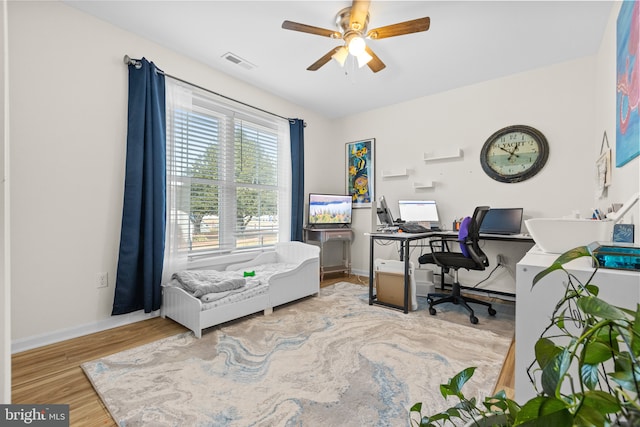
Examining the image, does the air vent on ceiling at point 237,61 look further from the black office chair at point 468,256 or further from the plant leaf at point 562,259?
the plant leaf at point 562,259

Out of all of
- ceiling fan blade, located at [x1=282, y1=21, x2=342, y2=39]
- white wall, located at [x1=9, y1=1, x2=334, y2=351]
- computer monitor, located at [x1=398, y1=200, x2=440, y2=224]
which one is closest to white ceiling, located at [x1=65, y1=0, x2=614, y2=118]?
ceiling fan blade, located at [x1=282, y1=21, x2=342, y2=39]

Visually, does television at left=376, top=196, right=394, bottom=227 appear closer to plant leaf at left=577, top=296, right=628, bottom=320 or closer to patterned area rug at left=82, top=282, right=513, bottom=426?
patterned area rug at left=82, top=282, right=513, bottom=426

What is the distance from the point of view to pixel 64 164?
209 centimetres

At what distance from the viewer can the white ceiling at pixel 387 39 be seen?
2121mm

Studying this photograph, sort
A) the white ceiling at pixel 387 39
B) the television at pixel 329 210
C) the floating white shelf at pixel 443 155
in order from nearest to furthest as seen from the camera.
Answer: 1. the white ceiling at pixel 387 39
2. the floating white shelf at pixel 443 155
3. the television at pixel 329 210

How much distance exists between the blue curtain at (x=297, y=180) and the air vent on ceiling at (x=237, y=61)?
1.00 meters

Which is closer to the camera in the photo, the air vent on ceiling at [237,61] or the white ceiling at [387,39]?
the white ceiling at [387,39]

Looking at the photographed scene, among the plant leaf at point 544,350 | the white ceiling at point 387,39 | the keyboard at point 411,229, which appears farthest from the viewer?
the keyboard at point 411,229

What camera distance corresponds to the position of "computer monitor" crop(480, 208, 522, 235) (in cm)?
294

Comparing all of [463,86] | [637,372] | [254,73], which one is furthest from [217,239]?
[463,86]

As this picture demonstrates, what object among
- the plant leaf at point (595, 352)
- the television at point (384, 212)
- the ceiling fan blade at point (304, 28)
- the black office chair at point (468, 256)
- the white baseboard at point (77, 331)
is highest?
the ceiling fan blade at point (304, 28)

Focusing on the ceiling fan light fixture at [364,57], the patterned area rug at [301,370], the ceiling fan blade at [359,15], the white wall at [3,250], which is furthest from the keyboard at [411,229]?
the white wall at [3,250]

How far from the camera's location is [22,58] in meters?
1.92

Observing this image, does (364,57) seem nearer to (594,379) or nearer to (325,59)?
(325,59)
